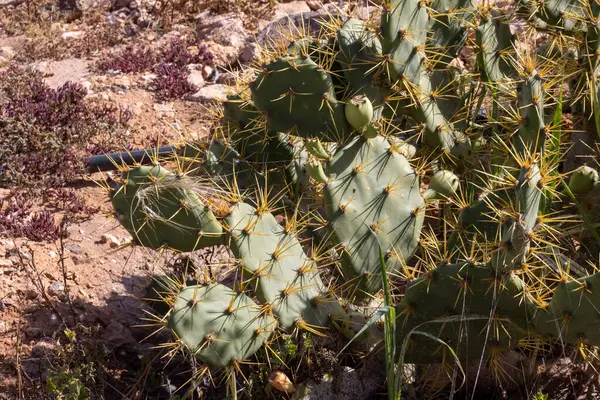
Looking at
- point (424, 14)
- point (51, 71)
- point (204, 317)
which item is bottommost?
point (51, 71)

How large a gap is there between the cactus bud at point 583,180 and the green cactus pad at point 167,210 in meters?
1.48

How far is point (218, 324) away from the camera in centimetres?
308

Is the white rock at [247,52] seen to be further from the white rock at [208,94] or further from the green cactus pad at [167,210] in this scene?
the green cactus pad at [167,210]

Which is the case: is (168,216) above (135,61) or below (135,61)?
above

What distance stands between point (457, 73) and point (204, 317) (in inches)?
80.3

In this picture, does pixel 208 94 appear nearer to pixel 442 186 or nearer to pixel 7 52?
pixel 7 52

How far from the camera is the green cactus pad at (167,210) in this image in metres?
3.38

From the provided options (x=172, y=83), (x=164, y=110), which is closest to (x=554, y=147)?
(x=164, y=110)

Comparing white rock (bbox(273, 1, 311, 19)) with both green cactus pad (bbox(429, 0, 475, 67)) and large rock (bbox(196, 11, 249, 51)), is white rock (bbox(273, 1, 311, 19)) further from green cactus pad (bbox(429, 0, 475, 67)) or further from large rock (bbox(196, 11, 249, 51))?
green cactus pad (bbox(429, 0, 475, 67))

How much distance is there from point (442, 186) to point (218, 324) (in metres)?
1.25

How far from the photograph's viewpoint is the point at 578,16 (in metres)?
3.89

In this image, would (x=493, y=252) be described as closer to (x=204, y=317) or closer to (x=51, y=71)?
(x=204, y=317)

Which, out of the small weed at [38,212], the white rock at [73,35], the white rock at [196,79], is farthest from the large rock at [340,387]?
the white rock at [73,35]

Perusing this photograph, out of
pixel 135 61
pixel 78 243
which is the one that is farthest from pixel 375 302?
pixel 135 61
